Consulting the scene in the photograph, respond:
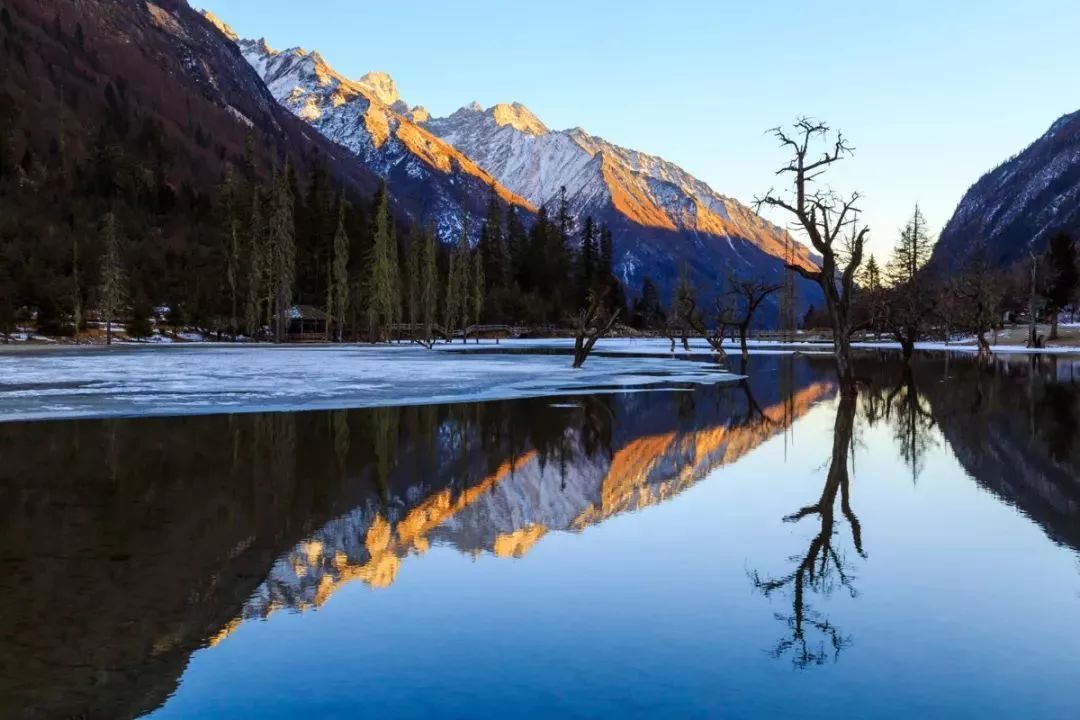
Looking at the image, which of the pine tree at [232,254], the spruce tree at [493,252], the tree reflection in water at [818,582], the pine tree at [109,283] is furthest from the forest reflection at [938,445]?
the spruce tree at [493,252]

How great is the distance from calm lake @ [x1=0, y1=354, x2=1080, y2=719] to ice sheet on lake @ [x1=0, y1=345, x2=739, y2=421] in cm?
624

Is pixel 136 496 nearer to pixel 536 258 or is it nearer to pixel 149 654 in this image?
pixel 149 654

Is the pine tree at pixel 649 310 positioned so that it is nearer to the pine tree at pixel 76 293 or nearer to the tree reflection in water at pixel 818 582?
the pine tree at pixel 76 293

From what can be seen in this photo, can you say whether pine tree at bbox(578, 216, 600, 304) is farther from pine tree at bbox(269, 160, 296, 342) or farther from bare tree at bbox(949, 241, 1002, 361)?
pine tree at bbox(269, 160, 296, 342)

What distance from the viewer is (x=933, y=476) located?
46.3 ft

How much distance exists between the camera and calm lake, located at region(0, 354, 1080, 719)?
5758 millimetres

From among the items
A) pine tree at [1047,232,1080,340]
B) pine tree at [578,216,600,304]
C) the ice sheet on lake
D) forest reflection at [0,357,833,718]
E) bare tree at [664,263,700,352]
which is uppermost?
pine tree at [578,216,600,304]

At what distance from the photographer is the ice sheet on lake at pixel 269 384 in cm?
2375

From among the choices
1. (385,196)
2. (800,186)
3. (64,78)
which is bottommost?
(800,186)

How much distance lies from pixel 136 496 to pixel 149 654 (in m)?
6.18

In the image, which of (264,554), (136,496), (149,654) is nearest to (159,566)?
(264,554)

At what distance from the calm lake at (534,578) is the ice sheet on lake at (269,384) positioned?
6.24m

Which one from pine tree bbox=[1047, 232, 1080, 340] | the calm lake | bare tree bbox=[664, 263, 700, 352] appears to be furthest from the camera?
pine tree bbox=[1047, 232, 1080, 340]

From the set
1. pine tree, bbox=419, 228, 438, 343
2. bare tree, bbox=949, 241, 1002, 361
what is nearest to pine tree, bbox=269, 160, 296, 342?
pine tree, bbox=419, 228, 438, 343
